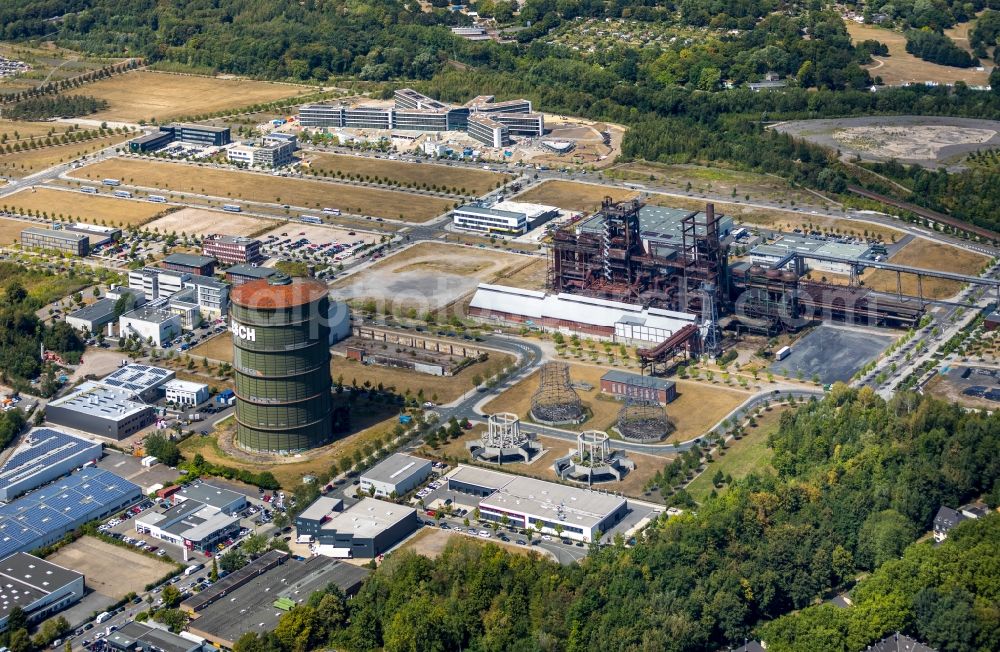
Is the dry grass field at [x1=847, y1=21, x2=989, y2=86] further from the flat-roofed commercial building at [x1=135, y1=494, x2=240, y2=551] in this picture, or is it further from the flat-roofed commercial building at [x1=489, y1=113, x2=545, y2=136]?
the flat-roofed commercial building at [x1=135, y1=494, x2=240, y2=551]

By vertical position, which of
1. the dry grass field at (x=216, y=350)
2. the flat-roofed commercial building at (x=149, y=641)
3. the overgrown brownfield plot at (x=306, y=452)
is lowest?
the flat-roofed commercial building at (x=149, y=641)

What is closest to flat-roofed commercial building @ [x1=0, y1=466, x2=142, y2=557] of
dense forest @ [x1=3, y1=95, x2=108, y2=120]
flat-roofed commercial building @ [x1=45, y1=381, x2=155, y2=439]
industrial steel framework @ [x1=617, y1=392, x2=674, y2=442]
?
flat-roofed commercial building @ [x1=45, y1=381, x2=155, y2=439]

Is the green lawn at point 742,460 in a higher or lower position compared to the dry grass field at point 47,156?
lower

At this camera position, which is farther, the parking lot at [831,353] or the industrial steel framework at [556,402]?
the parking lot at [831,353]

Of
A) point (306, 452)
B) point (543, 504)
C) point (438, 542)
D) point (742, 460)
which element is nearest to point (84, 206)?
point (306, 452)

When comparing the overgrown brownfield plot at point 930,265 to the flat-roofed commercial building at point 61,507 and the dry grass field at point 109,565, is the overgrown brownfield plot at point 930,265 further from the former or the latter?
the dry grass field at point 109,565

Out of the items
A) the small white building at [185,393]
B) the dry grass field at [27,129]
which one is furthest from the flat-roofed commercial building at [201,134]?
the small white building at [185,393]

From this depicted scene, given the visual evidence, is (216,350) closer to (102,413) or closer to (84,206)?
(102,413)

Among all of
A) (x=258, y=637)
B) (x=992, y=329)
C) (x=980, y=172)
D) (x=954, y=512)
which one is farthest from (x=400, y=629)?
(x=980, y=172)
